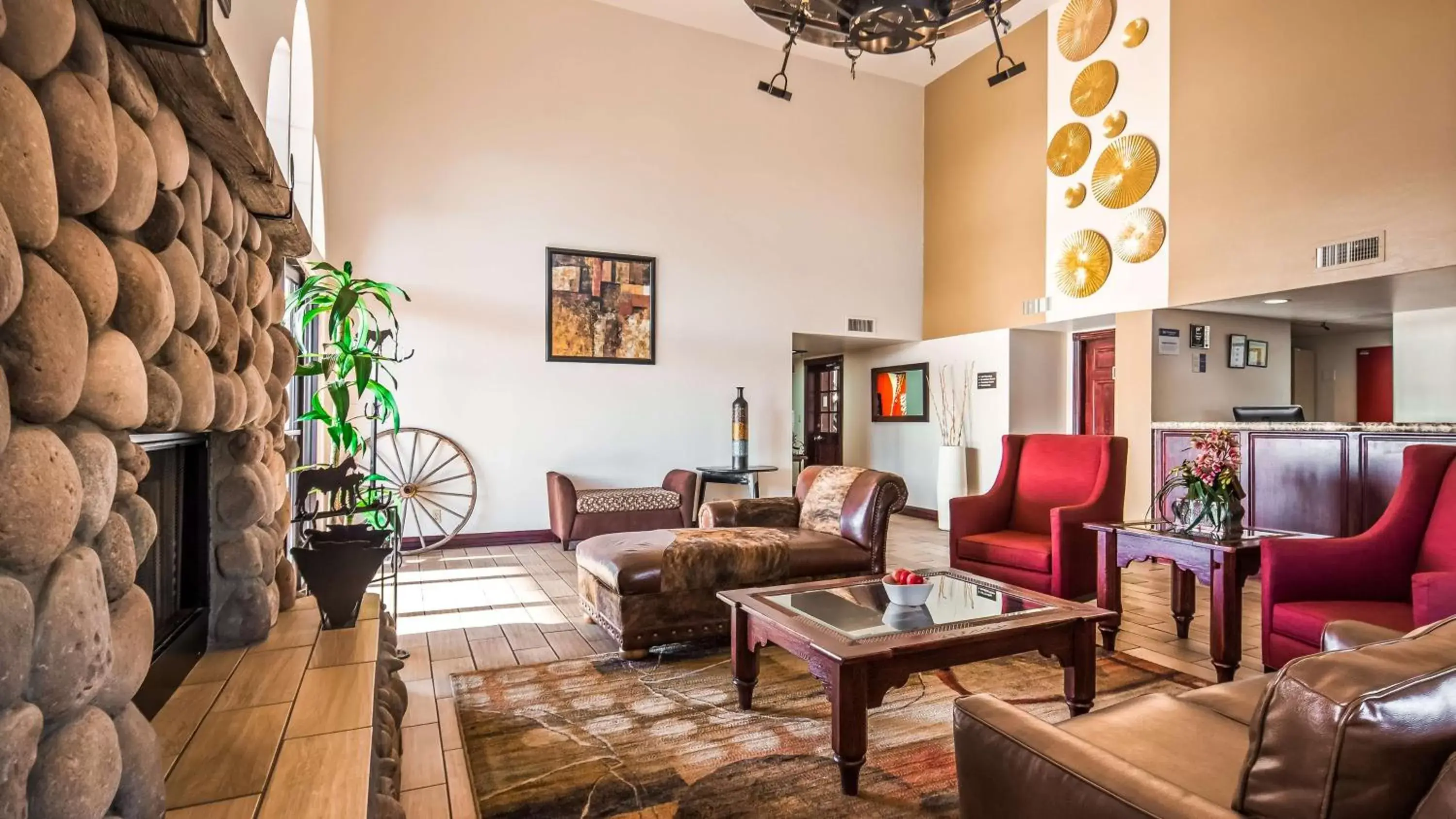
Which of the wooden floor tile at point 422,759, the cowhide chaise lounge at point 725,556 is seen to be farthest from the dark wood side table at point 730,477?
the wooden floor tile at point 422,759

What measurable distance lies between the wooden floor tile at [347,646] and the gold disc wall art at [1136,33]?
7.19 metres

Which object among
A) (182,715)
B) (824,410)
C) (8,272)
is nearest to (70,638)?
(8,272)

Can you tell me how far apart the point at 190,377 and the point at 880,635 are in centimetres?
188

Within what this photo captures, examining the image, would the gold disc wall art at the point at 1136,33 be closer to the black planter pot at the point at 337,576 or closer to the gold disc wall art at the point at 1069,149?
the gold disc wall art at the point at 1069,149

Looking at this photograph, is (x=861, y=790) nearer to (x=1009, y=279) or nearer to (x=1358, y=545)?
(x=1358, y=545)

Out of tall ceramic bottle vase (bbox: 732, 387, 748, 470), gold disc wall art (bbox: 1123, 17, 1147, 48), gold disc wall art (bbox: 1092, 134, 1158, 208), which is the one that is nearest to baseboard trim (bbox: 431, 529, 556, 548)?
tall ceramic bottle vase (bbox: 732, 387, 748, 470)

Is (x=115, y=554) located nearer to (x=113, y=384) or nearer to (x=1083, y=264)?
(x=113, y=384)

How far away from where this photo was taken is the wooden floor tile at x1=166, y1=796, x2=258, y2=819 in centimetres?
123

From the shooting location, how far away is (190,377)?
1518 mm

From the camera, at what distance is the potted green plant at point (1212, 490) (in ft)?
10.7

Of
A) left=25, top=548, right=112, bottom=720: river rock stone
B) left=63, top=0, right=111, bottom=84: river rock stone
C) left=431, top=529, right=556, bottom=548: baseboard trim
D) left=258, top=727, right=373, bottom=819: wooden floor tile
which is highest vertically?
left=63, top=0, right=111, bottom=84: river rock stone

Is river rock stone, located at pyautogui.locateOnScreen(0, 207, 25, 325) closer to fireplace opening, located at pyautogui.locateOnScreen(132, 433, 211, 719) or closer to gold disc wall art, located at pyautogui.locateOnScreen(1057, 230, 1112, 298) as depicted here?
fireplace opening, located at pyautogui.locateOnScreen(132, 433, 211, 719)

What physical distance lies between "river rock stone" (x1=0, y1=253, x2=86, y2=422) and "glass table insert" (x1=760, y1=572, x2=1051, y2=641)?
1.88 meters

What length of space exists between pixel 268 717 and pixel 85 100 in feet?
4.15
